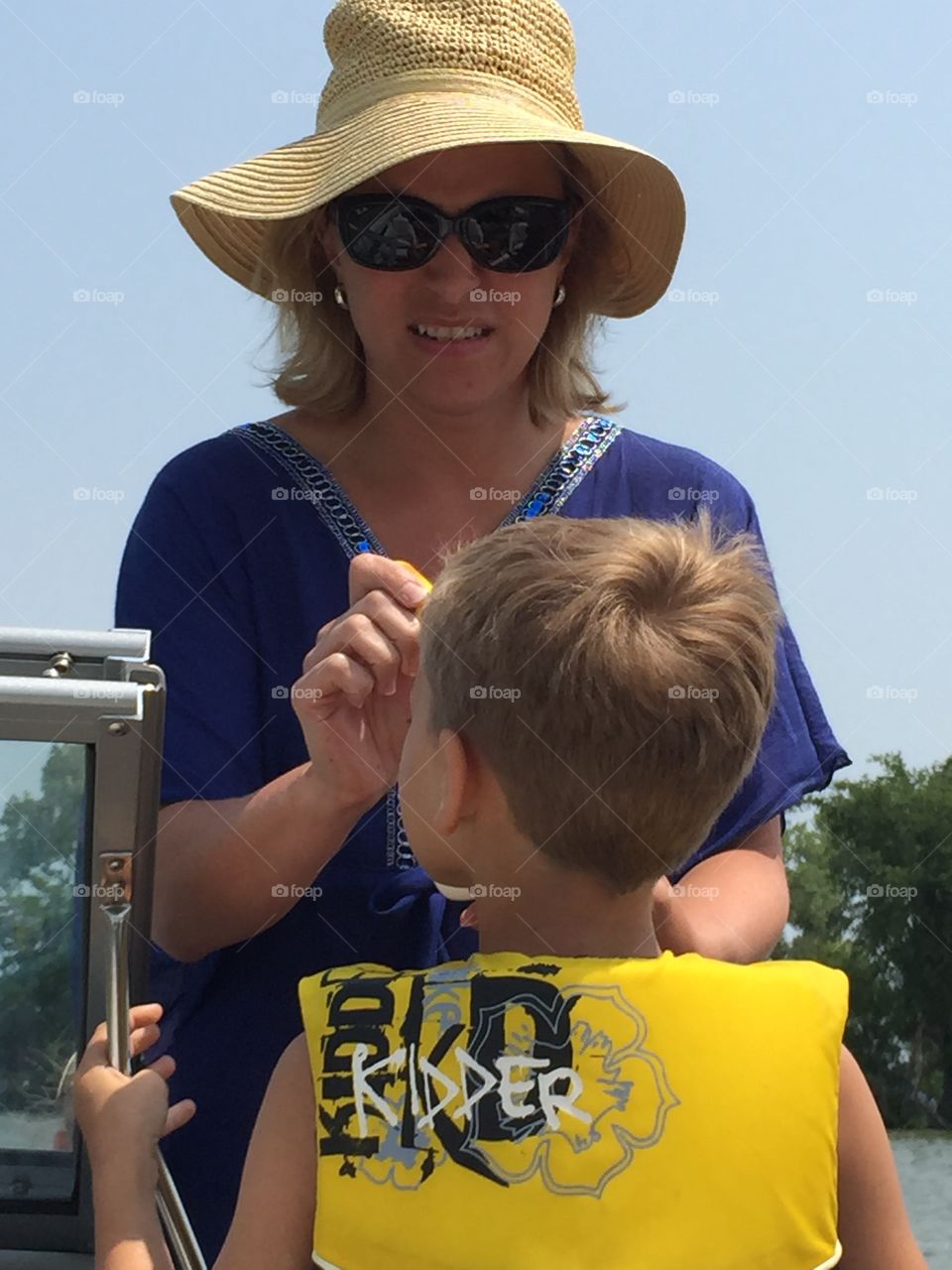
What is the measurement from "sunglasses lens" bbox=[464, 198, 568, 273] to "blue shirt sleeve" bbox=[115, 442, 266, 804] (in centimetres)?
47

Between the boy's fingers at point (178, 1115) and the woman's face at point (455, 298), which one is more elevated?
the woman's face at point (455, 298)

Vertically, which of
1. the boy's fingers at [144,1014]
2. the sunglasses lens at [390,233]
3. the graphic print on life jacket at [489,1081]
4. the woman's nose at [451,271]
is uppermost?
the sunglasses lens at [390,233]

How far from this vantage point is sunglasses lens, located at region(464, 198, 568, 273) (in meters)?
2.39

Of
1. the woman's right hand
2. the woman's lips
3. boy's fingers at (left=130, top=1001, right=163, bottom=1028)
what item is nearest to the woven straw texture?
the woman's lips

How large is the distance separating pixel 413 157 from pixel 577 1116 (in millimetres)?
1264

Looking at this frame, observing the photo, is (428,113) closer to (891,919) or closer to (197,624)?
(197,624)

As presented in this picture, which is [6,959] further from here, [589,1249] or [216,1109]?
[589,1249]

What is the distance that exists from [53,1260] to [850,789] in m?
4.19

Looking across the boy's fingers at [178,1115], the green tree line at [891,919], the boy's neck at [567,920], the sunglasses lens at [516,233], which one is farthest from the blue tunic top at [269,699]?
the green tree line at [891,919]

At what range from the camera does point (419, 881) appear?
2.25 metres

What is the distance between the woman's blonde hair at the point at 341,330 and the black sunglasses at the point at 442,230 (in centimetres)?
16
